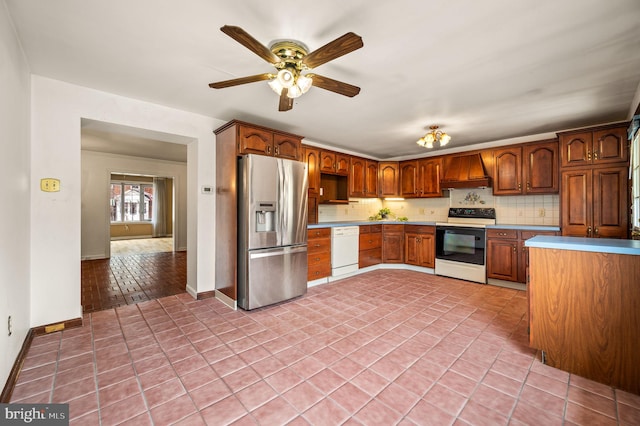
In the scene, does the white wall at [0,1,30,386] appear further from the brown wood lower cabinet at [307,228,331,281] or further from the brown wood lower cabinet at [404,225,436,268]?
the brown wood lower cabinet at [404,225,436,268]

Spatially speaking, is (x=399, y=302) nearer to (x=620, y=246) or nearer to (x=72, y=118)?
(x=620, y=246)

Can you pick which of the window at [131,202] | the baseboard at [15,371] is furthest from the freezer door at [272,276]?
the window at [131,202]

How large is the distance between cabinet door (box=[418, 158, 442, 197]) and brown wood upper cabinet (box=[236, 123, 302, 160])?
281 centimetres

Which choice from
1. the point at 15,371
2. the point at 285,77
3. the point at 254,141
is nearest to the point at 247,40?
the point at 285,77

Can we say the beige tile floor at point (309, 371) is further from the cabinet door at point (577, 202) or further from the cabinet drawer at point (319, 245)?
the cabinet door at point (577, 202)

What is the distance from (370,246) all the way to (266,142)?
2.75 meters

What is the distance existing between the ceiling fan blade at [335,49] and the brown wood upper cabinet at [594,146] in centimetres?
379

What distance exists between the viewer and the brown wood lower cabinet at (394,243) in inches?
206

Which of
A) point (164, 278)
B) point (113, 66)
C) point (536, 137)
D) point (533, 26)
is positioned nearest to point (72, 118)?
point (113, 66)

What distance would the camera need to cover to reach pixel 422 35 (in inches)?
72.8

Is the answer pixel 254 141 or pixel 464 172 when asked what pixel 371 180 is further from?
pixel 254 141

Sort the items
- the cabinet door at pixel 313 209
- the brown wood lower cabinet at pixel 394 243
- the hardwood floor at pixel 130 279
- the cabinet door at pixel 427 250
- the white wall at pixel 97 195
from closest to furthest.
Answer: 1. the hardwood floor at pixel 130 279
2. the cabinet door at pixel 313 209
3. the cabinet door at pixel 427 250
4. the brown wood lower cabinet at pixel 394 243
5. the white wall at pixel 97 195

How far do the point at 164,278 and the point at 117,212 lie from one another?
733 centimetres

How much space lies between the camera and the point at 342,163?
5098 millimetres
